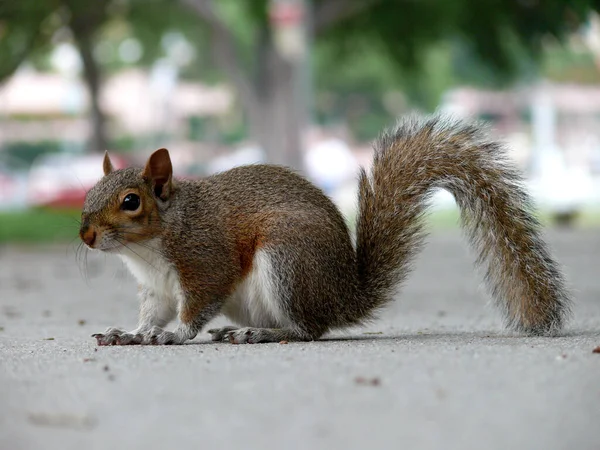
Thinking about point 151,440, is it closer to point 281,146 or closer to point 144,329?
point 144,329

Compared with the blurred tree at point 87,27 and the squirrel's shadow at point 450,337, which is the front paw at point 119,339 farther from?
the blurred tree at point 87,27

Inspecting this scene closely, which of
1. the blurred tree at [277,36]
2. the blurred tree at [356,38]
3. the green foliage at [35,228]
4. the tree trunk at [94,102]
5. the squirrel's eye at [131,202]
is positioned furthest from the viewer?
Result: the tree trunk at [94,102]

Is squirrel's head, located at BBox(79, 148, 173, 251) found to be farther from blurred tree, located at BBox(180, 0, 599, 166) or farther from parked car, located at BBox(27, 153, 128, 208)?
parked car, located at BBox(27, 153, 128, 208)

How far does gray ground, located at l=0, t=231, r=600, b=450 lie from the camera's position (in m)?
2.72

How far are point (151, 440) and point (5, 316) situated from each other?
4.46 m

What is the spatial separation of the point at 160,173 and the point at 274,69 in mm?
13907

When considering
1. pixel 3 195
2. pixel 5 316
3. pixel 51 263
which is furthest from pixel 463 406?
pixel 3 195

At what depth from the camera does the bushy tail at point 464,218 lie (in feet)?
15.0

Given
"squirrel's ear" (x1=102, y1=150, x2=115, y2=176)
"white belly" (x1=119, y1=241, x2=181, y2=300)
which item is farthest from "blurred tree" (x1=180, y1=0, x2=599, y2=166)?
"white belly" (x1=119, y1=241, x2=181, y2=300)

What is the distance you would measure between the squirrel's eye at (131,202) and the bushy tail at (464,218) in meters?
0.97

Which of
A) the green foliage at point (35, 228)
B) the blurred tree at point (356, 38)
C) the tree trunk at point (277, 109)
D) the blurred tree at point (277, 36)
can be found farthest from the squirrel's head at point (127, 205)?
the tree trunk at point (277, 109)

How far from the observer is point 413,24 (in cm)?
1738

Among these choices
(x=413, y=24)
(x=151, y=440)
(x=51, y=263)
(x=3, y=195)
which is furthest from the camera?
(x=3, y=195)

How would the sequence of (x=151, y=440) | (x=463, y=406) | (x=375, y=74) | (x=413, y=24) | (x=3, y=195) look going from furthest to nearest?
1. (x=375, y=74)
2. (x=3, y=195)
3. (x=413, y=24)
4. (x=463, y=406)
5. (x=151, y=440)
